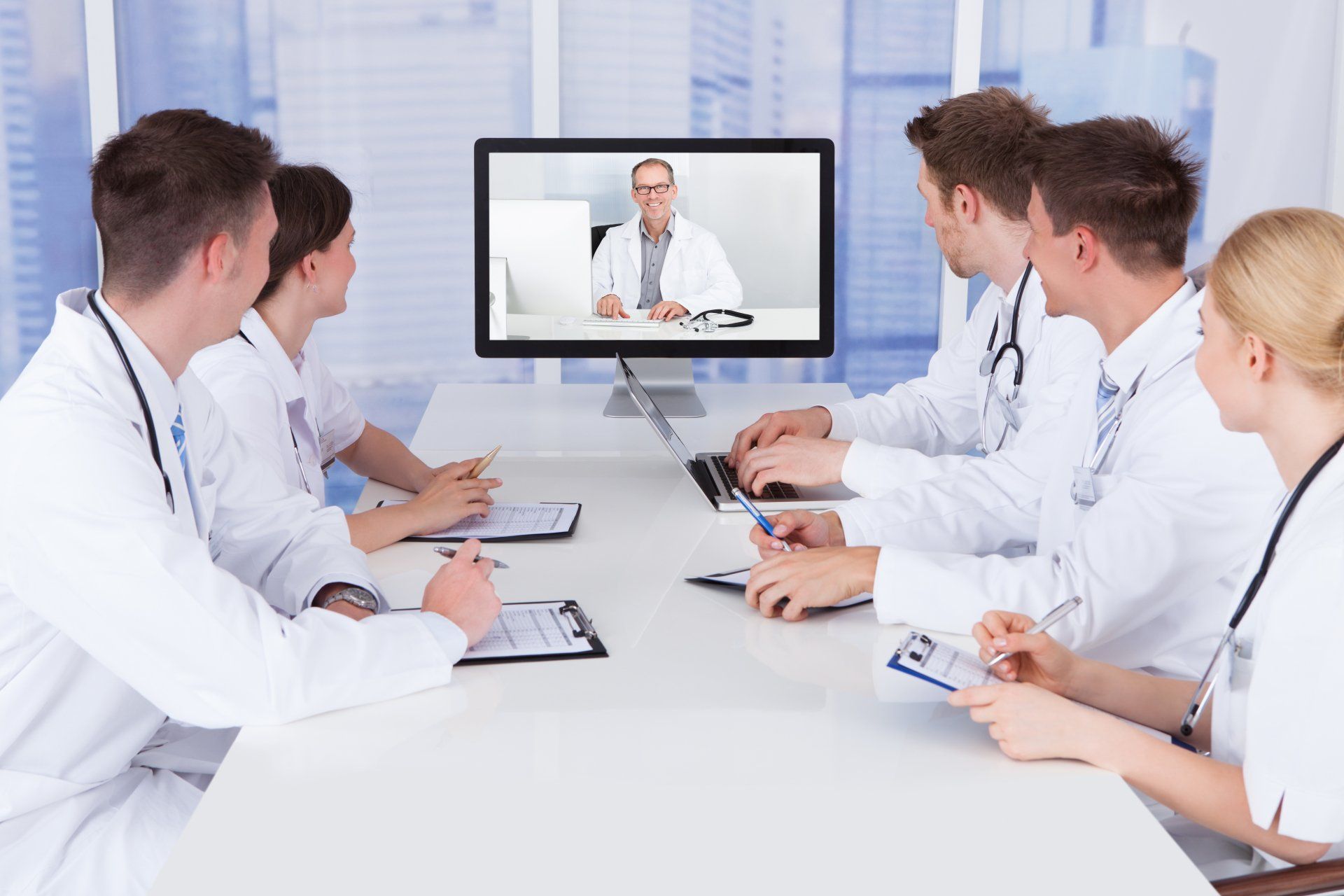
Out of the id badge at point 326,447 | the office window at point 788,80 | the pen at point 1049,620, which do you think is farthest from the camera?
the office window at point 788,80

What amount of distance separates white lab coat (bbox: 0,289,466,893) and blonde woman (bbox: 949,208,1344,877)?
0.62m

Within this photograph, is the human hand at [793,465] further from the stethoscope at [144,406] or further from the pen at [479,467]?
the stethoscope at [144,406]

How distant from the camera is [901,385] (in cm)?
261

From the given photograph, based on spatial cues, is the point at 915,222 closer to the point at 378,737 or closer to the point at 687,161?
the point at 687,161

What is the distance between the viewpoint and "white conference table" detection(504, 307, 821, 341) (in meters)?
2.48

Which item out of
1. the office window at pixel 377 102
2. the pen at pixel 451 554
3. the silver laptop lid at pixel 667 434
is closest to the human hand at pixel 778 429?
the silver laptop lid at pixel 667 434

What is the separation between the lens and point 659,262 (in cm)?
244

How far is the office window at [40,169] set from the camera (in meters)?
3.69

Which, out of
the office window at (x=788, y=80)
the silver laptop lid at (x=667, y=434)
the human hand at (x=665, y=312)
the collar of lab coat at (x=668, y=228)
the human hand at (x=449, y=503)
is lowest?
the human hand at (x=449, y=503)

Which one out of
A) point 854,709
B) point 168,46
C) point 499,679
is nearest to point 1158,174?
point 854,709

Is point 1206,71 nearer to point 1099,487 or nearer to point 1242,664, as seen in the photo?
point 1099,487

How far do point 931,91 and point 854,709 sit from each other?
3192 millimetres

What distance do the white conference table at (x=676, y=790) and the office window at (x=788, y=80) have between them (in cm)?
266

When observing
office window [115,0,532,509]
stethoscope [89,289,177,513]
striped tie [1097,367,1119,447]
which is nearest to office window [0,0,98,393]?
office window [115,0,532,509]
